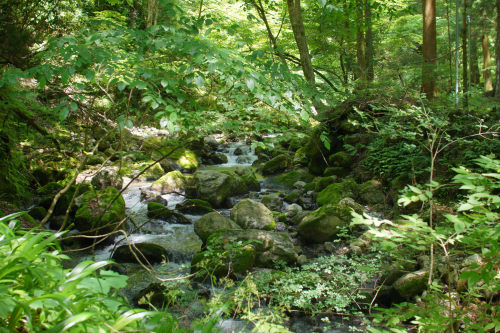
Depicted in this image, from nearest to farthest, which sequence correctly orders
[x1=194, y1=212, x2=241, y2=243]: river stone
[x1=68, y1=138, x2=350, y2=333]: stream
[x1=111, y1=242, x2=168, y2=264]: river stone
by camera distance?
[x1=68, y1=138, x2=350, y2=333]: stream < [x1=111, y1=242, x2=168, y2=264]: river stone < [x1=194, y1=212, x2=241, y2=243]: river stone

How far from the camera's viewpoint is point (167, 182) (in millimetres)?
8648

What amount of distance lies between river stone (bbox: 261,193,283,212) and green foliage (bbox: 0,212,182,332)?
5.96 metres

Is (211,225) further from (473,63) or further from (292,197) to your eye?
(473,63)

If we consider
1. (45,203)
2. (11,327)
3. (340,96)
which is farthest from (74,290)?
(45,203)

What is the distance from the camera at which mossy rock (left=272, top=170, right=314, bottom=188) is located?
9.12 metres

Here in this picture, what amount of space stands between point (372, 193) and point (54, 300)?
6.40 metres

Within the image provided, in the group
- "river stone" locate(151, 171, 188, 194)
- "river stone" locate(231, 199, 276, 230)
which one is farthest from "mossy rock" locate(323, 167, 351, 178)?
"river stone" locate(151, 171, 188, 194)

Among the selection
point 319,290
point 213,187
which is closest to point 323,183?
point 213,187

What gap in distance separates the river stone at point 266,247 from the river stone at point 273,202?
234 cm

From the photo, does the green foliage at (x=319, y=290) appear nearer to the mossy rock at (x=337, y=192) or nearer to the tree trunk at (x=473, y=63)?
the mossy rock at (x=337, y=192)

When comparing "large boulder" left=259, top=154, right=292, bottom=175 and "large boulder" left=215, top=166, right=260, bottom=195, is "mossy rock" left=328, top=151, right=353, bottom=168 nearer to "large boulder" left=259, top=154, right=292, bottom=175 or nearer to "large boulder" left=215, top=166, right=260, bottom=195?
"large boulder" left=259, top=154, right=292, bottom=175

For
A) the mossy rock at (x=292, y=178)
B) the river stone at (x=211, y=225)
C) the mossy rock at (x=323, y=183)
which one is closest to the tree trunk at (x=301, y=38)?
the mossy rock at (x=323, y=183)

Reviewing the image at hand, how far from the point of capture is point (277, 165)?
10359 mm

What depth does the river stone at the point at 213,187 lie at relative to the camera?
7.79 m
